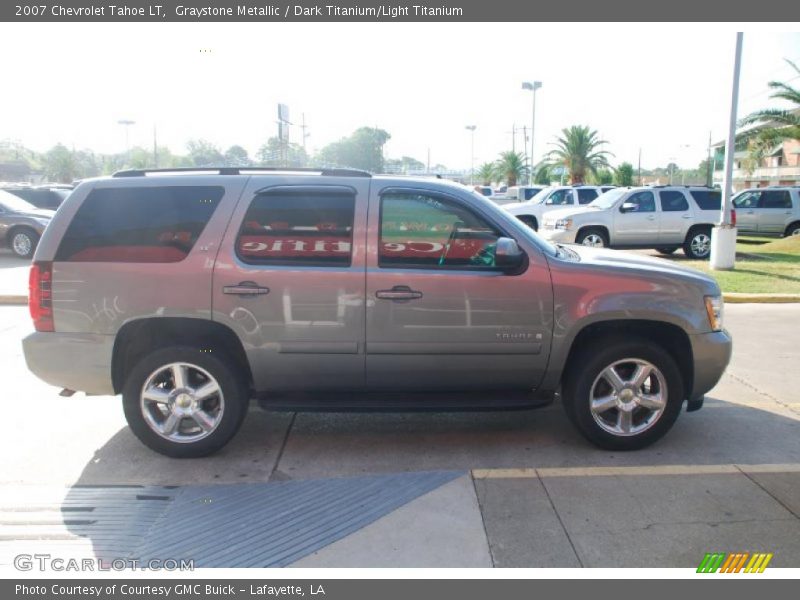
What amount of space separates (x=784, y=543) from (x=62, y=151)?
184 feet

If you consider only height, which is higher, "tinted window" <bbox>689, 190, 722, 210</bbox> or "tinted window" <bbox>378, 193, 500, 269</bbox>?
"tinted window" <bbox>689, 190, 722, 210</bbox>

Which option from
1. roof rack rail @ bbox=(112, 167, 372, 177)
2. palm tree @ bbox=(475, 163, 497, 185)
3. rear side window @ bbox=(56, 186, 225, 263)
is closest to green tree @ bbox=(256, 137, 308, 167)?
roof rack rail @ bbox=(112, 167, 372, 177)

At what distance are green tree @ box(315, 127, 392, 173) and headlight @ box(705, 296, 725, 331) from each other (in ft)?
27.8

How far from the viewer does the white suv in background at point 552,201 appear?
752 inches

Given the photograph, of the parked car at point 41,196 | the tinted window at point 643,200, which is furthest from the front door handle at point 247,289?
the parked car at point 41,196

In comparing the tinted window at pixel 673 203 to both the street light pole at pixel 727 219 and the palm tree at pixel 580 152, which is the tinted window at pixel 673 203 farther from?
the palm tree at pixel 580 152

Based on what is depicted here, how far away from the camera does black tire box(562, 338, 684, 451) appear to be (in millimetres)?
4172

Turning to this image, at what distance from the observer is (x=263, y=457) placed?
13.9 feet

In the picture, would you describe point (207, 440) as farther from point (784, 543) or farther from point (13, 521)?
point (784, 543)

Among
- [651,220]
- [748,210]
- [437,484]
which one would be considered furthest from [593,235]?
[437,484]

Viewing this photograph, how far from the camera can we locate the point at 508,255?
13.0 ft

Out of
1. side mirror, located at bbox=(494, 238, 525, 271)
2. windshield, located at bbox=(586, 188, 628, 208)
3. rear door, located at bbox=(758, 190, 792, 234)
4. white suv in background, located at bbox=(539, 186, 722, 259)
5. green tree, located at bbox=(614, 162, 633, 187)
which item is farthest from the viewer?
green tree, located at bbox=(614, 162, 633, 187)

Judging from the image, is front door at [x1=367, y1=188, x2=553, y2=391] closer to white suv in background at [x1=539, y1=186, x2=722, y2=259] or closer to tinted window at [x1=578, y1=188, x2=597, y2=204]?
white suv in background at [x1=539, y1=186, x2=722, y2=259]

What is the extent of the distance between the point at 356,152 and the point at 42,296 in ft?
30.7
